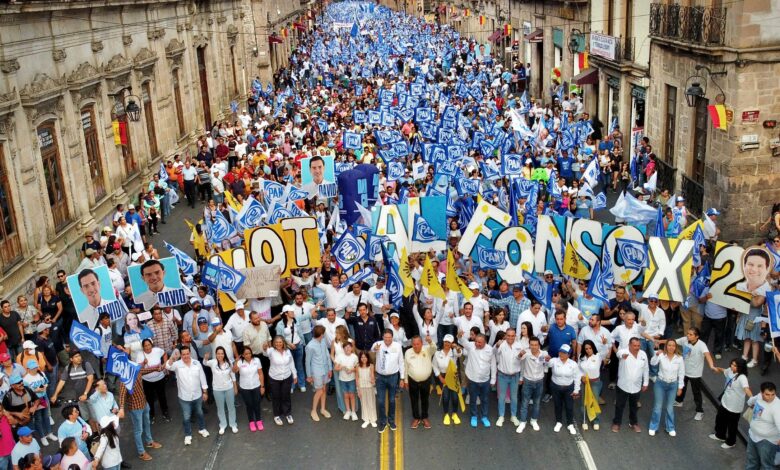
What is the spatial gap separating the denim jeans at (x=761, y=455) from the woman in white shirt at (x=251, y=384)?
610 cm

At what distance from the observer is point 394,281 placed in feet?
41.8

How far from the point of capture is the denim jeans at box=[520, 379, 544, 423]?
35.7 feet

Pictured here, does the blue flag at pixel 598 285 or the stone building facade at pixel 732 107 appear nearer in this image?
the blue flag at pixel 598 285

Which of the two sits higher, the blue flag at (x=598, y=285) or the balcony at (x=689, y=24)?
the balcony at (x=689, y=24)

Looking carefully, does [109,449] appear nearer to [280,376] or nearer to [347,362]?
[280,376]

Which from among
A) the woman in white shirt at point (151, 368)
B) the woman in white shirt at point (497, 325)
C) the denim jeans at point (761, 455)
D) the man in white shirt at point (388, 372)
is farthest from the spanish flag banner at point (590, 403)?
the woman in white shirt at point (151, 368)

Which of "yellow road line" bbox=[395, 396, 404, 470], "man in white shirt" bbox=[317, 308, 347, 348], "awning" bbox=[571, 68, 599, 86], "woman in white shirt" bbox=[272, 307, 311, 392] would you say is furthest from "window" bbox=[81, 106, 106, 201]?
"awning" bbox=[571, 68, 599, 86]

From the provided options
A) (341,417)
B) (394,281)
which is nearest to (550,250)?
(394,281)

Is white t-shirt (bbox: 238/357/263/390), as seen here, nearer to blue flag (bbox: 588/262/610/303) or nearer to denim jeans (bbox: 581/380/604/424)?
denim jeans (bbox: 581/380/604/424)

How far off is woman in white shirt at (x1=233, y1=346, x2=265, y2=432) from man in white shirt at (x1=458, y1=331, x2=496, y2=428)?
9.16 ft

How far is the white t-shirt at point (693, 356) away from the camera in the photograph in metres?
10.6

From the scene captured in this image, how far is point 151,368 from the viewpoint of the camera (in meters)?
11.2

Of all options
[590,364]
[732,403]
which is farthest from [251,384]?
[732,403]

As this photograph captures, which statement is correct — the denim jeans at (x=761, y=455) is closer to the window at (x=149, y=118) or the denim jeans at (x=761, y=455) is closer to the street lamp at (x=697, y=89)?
the street lamp at (x=697, y=89)
